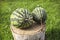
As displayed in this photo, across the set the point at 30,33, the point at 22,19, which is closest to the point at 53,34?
the point at 30,33

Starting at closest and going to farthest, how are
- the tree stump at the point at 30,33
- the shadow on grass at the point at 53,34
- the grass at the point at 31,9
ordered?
the tree stump at the point at 30,33
the shadow on grass at the point at 53,34
the grass at the point at 31,9

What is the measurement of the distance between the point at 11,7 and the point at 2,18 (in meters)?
0.54

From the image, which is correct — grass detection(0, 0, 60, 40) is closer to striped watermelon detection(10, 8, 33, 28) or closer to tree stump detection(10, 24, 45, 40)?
tree stump detection(10, 24, 45, 40)

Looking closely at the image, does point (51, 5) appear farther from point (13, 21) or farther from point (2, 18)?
point (13, 21)

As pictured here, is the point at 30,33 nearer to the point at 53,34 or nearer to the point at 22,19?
the point at 22,19

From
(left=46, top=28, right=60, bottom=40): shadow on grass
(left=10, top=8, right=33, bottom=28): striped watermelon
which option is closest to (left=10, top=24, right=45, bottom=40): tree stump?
(left=10, top=8, right=33, bottom=28): striped watermelon

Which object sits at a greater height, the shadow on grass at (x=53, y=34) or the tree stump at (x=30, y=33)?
the tree stump at (x=30, y=33)

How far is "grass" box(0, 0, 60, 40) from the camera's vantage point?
4250 millimetres

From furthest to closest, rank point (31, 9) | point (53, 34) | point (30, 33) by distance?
1. point (31, 9)
2. point (53, 34)
3. point (30, 33)

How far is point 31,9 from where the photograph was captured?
500 cm

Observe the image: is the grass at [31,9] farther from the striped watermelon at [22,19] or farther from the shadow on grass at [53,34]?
the striped watermelon at [22,19]

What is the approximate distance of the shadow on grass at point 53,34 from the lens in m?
4.13

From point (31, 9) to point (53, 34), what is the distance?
116cm

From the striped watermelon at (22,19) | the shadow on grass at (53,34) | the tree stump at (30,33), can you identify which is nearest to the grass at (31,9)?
the shadow on grass at (53,34)
